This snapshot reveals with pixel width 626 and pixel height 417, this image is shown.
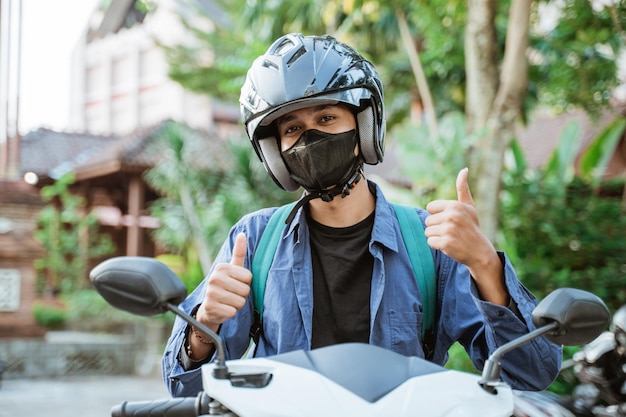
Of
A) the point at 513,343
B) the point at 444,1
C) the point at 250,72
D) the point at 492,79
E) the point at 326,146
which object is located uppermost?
the point at 444,1

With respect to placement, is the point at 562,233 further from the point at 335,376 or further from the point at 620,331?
the point at 335,376

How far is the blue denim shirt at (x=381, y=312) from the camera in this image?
2.18 m

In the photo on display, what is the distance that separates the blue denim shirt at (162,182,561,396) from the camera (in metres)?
2.18

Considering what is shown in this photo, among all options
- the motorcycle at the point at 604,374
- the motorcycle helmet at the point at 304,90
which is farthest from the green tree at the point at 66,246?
the motorcycle helmet at the point at 304,90

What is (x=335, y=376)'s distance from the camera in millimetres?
1572

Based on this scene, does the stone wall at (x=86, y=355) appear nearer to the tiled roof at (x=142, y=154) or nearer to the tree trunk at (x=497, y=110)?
the tiled roof at (x=142, y=154)

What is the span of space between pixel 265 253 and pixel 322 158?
0.35 m

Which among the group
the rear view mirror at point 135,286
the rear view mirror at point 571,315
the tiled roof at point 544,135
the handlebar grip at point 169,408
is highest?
the tiled roof at point 544,135

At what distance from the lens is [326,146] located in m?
2.34

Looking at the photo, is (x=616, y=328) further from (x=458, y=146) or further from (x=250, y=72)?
(x=458, y=146)

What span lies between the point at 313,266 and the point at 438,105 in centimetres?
1458

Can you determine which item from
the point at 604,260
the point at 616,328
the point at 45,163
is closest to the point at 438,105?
the point at 604,260

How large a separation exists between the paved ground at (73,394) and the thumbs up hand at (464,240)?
6.91 metres

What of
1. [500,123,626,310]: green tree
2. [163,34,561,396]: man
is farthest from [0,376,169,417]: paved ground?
[163,34,561,396]: man
